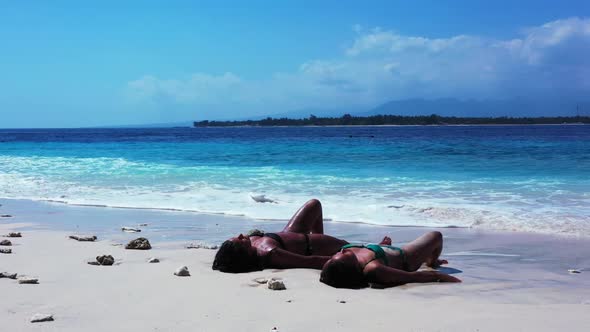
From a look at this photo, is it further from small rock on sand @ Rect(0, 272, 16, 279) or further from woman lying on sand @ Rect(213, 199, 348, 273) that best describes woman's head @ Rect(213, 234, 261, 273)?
small rock on sand @ Rect(0, 272, 16, 279)

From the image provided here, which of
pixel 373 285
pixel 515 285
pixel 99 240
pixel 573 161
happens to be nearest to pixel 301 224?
pixel 373 285

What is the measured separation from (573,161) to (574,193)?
34.2 ft

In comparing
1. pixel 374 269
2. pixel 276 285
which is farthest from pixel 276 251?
pixel 374 269

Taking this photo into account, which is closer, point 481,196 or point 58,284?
point 58,284

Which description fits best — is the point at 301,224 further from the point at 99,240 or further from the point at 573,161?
the point at 573,161

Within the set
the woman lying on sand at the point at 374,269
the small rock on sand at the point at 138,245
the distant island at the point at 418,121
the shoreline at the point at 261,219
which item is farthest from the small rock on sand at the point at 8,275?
Answer: the distant island at the point at 418,121

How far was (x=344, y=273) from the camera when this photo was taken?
5.21m

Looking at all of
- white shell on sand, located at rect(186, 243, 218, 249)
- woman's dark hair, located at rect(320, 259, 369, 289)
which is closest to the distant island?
white shell on sand, located at rect(186, 243, 218, 249)

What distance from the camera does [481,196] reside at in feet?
39.9

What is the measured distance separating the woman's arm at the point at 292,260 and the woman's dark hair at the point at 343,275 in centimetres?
65

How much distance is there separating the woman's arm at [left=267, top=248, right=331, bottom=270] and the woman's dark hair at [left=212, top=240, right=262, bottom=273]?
0.81 feet

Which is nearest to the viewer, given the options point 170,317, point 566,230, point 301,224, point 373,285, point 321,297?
point 170,317

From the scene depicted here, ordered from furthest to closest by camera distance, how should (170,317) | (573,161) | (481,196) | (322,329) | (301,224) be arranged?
(573,161)
(481,196)
(301,224)
(170,317)
(322,329)

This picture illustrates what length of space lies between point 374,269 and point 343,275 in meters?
0.30
